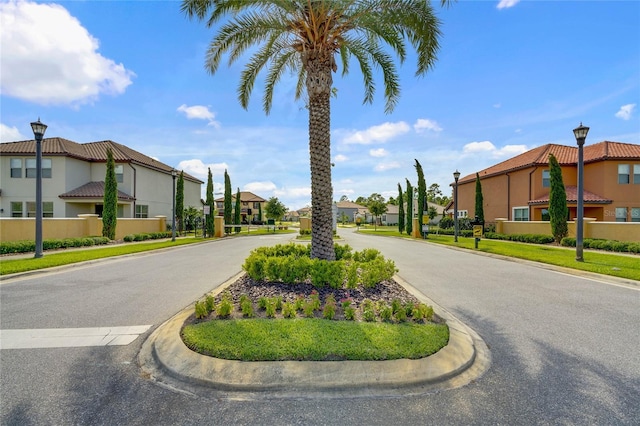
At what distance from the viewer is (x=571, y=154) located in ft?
89.8

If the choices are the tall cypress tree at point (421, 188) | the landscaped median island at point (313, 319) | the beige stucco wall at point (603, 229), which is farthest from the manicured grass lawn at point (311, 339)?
the tall cypress tree at point (421, 188)

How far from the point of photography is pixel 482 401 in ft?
10.7

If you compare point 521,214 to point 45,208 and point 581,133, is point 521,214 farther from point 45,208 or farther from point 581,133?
point 45,208

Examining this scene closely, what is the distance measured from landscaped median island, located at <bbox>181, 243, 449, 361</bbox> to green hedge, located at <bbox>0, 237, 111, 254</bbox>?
45.1 feet

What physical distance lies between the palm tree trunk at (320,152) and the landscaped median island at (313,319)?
1083 mm

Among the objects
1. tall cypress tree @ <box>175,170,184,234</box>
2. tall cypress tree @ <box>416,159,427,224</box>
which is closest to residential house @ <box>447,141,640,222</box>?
tall cypress tree @ <box>416,159,427,224</box>

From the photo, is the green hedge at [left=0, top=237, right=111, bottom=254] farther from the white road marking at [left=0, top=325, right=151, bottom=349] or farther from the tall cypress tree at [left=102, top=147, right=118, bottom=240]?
the white road marking at [left=0, top=325, right=151, bottom=349]

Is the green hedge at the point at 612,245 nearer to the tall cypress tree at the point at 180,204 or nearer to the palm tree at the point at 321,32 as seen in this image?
the palm tree at the point at 321,32

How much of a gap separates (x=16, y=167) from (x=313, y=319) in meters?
31.9

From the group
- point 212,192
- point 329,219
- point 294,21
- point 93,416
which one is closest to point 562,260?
point 329,219

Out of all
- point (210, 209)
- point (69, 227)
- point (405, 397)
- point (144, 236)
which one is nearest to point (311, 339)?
point (405, 397)

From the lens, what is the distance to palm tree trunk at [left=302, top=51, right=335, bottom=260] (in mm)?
8172

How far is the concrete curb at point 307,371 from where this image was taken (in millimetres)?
3482

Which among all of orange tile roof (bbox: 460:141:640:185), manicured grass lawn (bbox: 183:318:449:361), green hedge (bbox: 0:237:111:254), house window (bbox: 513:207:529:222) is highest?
orange tile roof (bbox: 460:141:640:185)
